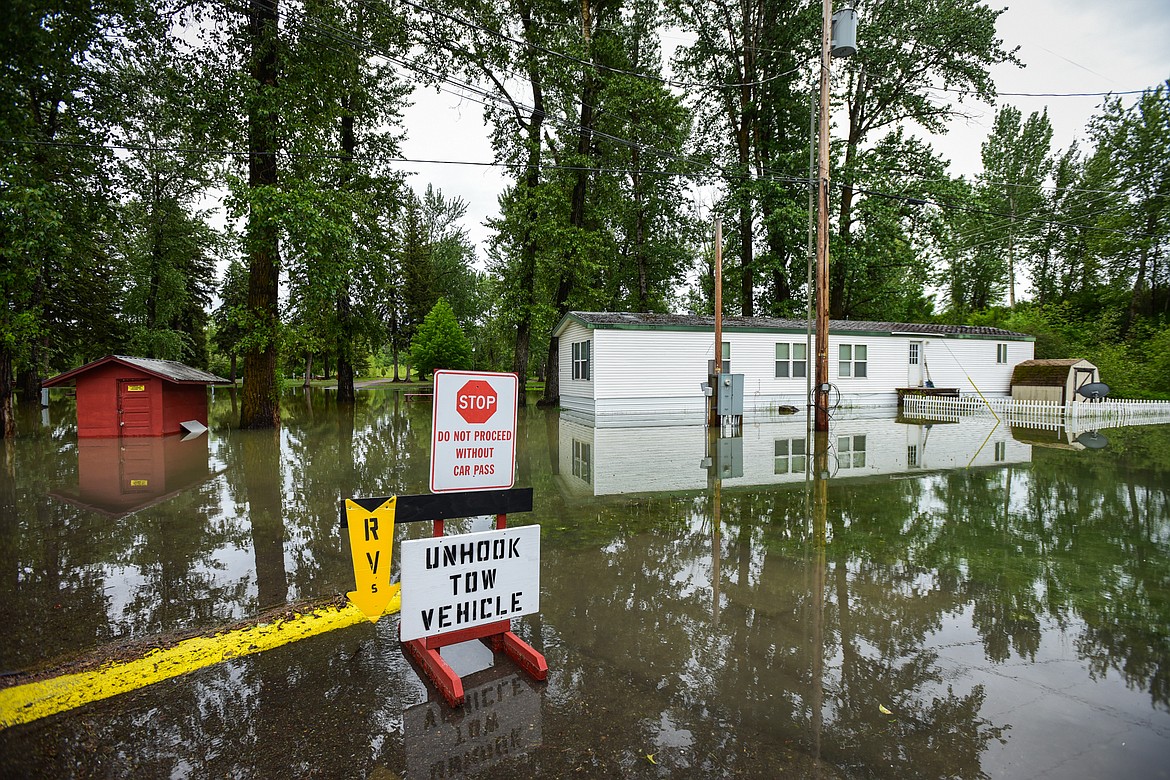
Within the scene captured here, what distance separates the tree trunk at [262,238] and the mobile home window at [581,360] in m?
10.1

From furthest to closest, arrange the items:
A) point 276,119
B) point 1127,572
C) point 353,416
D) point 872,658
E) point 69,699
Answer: point 353,416, point 276,119, point 1127,572, point 872,658, point 69,699

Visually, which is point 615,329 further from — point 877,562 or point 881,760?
point 881,760

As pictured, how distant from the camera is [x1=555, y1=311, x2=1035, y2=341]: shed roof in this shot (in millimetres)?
19500

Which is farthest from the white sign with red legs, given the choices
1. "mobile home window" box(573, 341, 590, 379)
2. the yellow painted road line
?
"mobile home window" box(573, 341, 590, 379)

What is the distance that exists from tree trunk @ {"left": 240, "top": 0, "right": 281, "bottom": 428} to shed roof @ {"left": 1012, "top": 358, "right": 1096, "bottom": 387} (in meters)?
27.2

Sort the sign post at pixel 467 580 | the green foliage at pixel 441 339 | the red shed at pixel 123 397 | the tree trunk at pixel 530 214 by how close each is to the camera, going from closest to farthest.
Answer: the sign post at pixel 467 580, the red shed at pixel 123 397, the tree trunk at pixel 530 214, the green foliage at pixel 441 339

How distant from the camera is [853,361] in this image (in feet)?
74.4

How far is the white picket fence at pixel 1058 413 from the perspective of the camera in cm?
1714

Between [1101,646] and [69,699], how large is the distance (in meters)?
6.26

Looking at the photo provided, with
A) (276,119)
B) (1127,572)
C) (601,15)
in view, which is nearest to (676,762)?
(1127,572)

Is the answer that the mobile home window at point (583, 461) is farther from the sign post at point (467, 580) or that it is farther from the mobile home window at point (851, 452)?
the sign post at point (467, 580)

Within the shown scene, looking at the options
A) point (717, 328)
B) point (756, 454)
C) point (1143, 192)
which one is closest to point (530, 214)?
point (717, 328)

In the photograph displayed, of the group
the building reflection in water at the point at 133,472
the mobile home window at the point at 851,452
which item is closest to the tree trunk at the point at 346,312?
the building reflection in water at the point at 133,472

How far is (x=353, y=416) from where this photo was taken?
2056 cm
